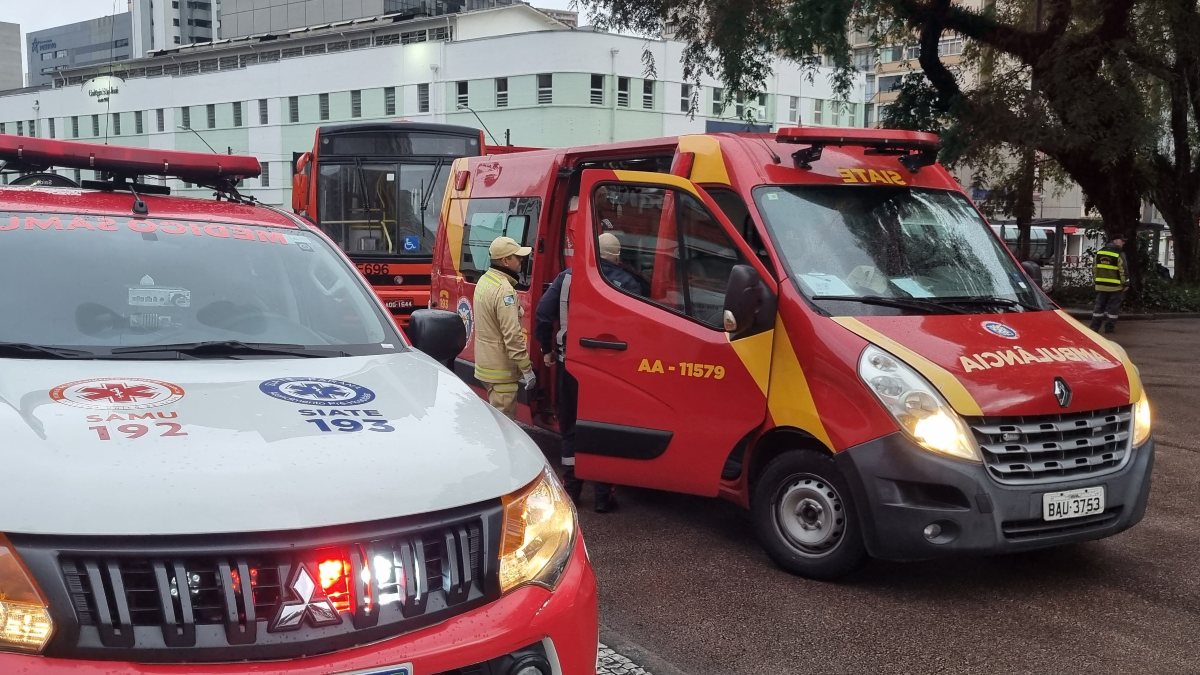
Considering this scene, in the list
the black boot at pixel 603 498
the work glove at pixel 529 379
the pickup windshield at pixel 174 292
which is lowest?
the black boot at pixel 603 498

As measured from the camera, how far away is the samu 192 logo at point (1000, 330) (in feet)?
16.4

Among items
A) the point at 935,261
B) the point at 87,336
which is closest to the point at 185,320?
the point at 87,336

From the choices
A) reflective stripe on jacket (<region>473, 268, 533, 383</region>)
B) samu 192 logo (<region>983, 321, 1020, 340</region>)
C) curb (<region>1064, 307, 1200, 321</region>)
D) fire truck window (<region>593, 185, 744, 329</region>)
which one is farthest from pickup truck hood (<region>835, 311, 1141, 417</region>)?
curb (<region>1064, 307, 1200, 321</region>)

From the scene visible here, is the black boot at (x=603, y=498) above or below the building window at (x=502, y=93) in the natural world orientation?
below

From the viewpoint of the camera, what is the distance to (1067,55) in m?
→ 17.1

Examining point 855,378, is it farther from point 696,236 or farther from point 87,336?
point 87,336

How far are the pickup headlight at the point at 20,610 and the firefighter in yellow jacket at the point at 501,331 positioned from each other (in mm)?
4525

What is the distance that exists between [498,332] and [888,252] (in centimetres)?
248

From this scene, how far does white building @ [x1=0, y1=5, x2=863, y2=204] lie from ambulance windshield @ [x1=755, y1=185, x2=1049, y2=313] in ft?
122

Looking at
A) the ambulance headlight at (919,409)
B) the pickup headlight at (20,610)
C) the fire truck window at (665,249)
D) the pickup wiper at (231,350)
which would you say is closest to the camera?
the pickup headlight at (20,610)

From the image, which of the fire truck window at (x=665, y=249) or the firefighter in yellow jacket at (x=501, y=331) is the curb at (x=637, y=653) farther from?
the firefighter in yellow jacket at (x=501, y=331)

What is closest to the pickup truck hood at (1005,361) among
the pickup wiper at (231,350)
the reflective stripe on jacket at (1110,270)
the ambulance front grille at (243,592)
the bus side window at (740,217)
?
the bus side window at (740,217)

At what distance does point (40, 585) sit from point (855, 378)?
138 inches

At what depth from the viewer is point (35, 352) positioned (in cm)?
313
